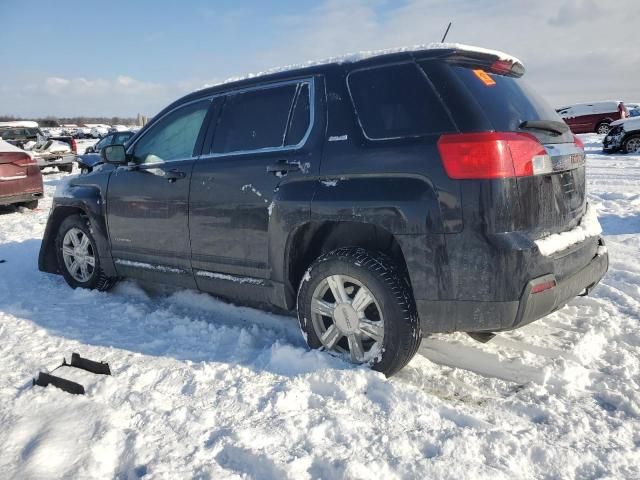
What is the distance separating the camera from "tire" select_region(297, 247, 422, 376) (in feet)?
9.28

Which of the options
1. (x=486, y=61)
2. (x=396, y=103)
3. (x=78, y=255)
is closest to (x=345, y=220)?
(x=396, y=103)

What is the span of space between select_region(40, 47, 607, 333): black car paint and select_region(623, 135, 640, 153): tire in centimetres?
1354

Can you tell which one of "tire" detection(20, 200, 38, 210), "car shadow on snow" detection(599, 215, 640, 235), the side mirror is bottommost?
"car shadow on snow" detection(599, 215, 640, 235)

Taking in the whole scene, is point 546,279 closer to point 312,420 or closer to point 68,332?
point 312,420

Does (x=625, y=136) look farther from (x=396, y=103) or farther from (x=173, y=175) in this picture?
(x=173, y=175)

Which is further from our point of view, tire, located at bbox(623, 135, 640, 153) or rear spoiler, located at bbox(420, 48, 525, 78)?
tire, located at bbox(623, 135, 640, 153)

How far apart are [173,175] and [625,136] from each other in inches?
574

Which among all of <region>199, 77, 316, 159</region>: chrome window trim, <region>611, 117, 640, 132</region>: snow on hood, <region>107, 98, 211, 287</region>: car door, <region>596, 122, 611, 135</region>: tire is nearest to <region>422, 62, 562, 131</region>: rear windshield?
<region>199, 77, 316, 159</region>: chrome window trim

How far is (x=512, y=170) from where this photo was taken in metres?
2.55

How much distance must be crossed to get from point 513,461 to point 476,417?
34 cm

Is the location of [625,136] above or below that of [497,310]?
above

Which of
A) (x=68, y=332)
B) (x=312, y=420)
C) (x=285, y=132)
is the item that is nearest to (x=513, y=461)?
(x=312, y=420)

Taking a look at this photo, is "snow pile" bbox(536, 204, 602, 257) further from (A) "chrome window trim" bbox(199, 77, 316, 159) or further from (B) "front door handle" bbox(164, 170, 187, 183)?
(B) "front door handle" bbox(164, 170, 187, 183)

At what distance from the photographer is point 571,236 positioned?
2893 millimetres
